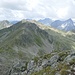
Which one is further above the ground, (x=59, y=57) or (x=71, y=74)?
(x=71, y=74)

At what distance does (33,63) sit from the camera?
115562mm

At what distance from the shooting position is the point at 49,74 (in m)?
51.0

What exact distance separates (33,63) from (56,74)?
227 ft

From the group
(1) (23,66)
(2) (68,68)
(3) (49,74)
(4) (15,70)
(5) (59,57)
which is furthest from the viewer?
(4) (15,70)

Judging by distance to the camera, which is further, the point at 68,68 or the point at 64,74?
the point at 68,68

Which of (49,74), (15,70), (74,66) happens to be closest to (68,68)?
(74,66)

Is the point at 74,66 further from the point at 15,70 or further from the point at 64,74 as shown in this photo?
the point at 15,70

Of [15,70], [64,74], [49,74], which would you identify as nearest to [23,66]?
[15,70]

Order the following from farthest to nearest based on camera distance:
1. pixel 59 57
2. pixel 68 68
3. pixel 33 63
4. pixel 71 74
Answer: pixel 33 63 < pixel 59 57 < pixel 68 68 < pixel 71 74

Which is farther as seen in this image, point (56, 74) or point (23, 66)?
point (23, 66)

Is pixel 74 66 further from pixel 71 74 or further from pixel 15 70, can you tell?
pixel 15 70

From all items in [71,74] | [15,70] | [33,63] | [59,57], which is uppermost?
[71,74]

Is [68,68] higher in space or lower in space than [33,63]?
higher

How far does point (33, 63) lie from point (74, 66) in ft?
226
